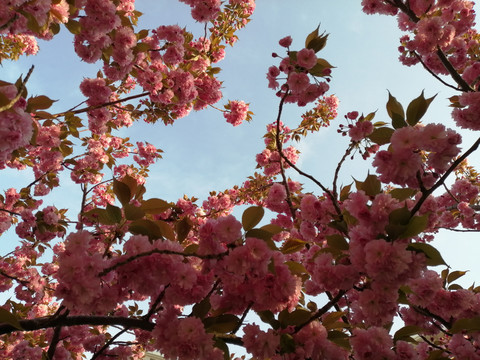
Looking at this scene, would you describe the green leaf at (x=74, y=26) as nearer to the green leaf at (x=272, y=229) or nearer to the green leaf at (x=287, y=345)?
the green leaf at (x=272, y=229)

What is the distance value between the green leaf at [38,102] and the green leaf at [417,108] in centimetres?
261

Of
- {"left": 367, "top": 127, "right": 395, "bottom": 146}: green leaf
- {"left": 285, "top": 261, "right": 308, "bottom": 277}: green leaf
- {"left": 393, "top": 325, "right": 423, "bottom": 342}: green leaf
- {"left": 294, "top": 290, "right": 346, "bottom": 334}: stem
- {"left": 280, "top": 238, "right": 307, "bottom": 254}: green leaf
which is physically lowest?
{"left": 393, "top": 325, "right": 423, "bottom": 342}: green leaf

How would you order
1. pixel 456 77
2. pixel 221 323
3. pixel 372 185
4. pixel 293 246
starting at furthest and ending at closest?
pixel 456 77 → pixel 293 246 → pixel 372 185 → pixel 221 323

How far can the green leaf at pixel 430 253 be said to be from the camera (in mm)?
1500

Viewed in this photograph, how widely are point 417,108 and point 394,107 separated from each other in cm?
12

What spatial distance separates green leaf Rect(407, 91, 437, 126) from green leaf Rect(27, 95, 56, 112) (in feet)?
8.55

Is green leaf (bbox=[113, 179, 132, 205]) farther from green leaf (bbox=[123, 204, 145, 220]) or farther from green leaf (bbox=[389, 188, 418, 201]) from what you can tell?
green leaf (bbox=[389, 188, 418, 201])

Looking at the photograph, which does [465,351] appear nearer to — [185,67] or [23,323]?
[23,323]

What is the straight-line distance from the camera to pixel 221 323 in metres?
1.65

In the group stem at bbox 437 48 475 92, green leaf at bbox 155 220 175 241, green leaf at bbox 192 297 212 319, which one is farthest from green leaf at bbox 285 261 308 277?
stem at bbox 437 48 475 92

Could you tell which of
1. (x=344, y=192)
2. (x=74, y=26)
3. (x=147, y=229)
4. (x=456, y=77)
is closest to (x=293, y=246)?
(x=147, y=229)

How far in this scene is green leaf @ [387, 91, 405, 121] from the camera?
1.90 meters

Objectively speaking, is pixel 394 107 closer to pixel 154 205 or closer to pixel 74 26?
pixel 154 205

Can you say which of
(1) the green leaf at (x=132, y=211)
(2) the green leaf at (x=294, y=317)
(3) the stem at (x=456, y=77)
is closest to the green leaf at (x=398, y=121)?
(2) the green leaf at (x=294, y=317)
